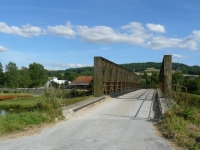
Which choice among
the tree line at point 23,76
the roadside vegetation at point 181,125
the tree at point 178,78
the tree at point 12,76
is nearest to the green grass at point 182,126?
the roadside vegetation at point 181,125

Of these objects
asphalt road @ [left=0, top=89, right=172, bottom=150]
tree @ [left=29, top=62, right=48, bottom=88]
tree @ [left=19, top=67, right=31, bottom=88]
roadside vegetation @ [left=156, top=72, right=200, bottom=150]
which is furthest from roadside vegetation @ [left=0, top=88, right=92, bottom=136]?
tree @ [left=29, top=62, right=48, bottom=88]

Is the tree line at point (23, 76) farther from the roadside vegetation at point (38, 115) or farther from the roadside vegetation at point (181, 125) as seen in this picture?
the roadside vegetation at point (181, 125)

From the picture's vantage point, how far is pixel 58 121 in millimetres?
8758

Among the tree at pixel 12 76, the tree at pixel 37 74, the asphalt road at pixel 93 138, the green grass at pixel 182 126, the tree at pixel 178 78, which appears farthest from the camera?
the tree at pixel 37 74

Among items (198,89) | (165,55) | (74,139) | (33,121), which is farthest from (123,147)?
(198,89)

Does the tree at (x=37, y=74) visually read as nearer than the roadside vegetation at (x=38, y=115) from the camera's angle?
No

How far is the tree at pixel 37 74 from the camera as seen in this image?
95.4m

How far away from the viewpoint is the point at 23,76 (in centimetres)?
9294

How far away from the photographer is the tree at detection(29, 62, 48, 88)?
95438 mm

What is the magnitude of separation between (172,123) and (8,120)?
4609 millimetres

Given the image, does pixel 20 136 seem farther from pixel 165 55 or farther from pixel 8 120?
pixel 165 55

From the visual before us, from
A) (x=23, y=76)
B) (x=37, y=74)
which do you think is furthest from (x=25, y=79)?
(x=37, y=74)

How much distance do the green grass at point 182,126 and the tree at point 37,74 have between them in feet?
291

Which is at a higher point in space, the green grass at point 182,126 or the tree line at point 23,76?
the tree line at point 23,76
